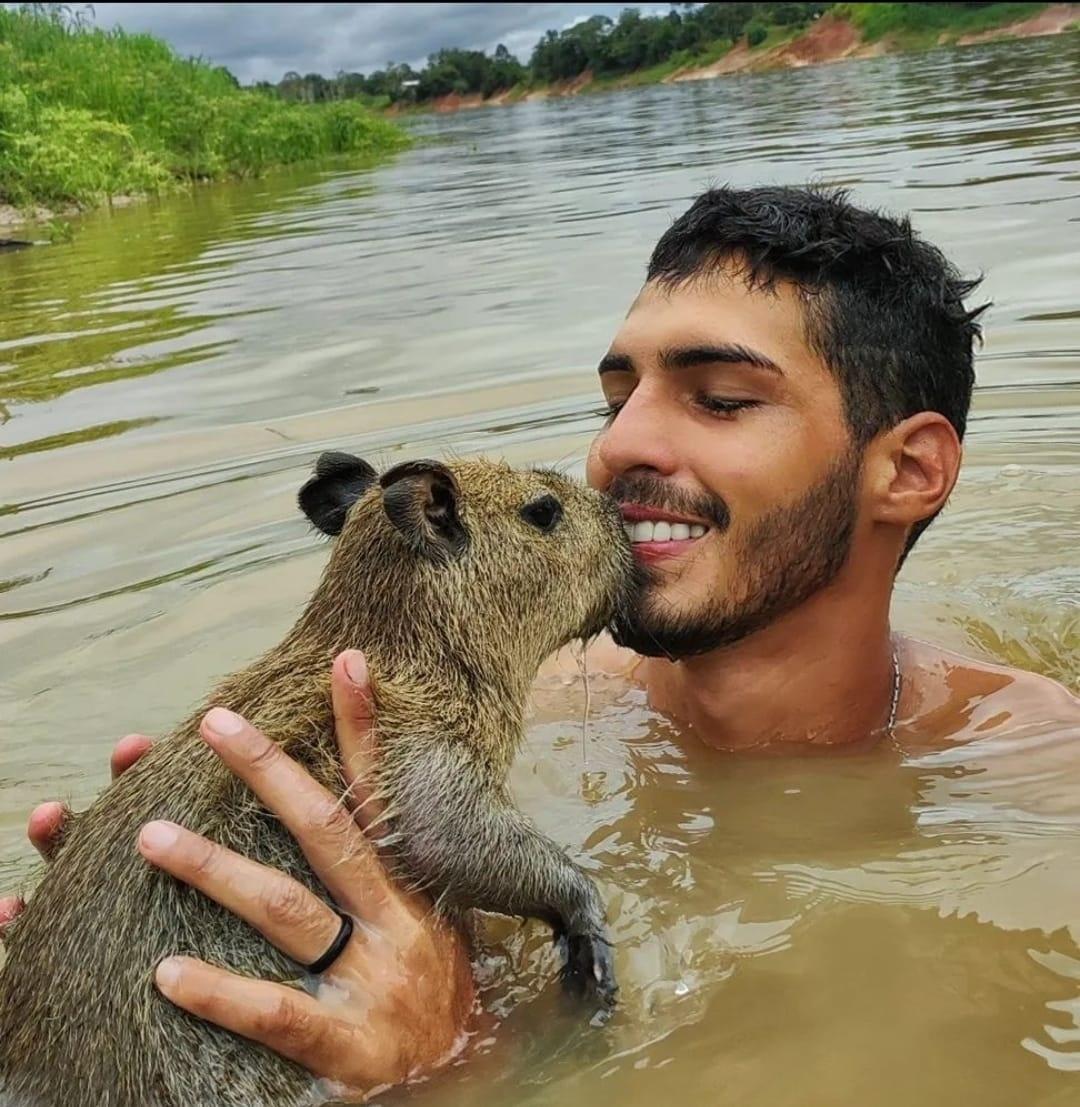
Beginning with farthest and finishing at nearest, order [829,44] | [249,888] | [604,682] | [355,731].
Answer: [829,44]
[604,682]
[355,731]
[249,888]

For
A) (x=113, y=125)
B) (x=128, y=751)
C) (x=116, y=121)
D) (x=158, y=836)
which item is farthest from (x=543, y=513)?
(x=116, y=121)

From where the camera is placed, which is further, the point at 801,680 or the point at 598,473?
the point at 801,680

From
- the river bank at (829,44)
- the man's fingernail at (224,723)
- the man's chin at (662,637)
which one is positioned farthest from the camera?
the river bank at (829,44)

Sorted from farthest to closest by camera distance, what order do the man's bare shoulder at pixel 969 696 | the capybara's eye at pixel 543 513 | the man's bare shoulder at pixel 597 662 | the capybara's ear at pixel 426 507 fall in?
1. the man's bare shoulder at pixel 597 662
2. the man's bare shoulder at pixel 969 696
3. the capybara's eye at pixel 543 513
4. the capybara's ear at pixel 426 507

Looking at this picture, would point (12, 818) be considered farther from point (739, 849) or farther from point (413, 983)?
point (739, 849)

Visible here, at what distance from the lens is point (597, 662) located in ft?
14.7

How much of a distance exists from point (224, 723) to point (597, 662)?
2.22 metres

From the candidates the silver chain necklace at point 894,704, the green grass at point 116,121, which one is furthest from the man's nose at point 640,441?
the green grass at point 116,121

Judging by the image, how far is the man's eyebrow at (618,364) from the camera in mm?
3402

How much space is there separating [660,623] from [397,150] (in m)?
28.5

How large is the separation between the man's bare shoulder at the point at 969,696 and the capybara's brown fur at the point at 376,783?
1.12 metres

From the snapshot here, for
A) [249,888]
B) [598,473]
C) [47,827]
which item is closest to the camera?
[249,888]

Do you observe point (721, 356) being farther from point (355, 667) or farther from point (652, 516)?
point (355, 667)

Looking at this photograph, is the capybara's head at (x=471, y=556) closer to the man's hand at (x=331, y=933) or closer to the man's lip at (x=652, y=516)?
the man's lip at (x=652, y=516)
